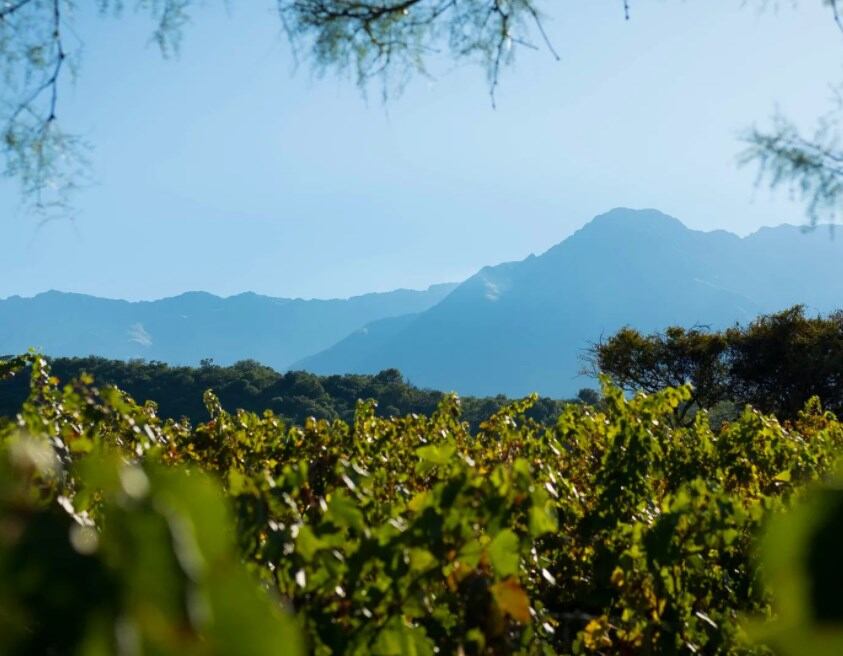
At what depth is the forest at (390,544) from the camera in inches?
15.6

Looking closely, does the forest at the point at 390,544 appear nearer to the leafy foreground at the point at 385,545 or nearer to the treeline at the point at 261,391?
the leafy foreground at the point at 385,545

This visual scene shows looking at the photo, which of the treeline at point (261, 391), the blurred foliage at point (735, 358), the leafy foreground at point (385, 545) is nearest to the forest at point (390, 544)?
the leafy foreground at point (385, 545)

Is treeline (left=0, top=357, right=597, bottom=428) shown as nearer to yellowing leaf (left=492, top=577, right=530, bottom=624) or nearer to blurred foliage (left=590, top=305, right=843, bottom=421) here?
blurred foliage (left=590, top=305, right=843, bottom=421)

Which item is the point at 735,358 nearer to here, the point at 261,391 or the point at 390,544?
the point at 390,544

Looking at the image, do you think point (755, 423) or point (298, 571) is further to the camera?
point (755, 423)

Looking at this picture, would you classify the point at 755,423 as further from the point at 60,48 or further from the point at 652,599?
the point at 60,48

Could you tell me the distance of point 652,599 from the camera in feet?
7.36

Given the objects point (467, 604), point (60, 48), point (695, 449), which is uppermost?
point (60, 48)

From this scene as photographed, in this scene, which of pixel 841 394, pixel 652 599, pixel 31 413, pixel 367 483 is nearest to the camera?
pixel 367 483

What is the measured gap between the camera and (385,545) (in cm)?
145

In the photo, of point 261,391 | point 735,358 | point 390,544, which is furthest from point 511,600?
point 261,391

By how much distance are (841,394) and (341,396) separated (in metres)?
22.5

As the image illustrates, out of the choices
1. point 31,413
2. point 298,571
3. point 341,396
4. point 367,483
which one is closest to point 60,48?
point 31,413

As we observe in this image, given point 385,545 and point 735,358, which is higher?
point 385,545
